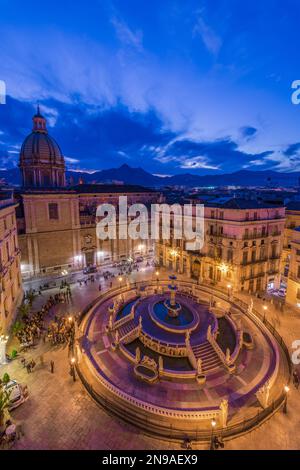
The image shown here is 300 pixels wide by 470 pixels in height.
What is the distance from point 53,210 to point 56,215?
1.01m

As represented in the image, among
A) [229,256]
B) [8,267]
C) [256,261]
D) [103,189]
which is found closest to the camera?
[8,267]

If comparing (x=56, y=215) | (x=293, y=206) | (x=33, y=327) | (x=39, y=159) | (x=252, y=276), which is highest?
(x=39, y=159)

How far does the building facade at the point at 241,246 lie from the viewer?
32281mm

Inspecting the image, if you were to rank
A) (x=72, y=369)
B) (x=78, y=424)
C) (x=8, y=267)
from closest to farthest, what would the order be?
(x=78, y=424) → (x=72, y=369) → (x=8, y=267)

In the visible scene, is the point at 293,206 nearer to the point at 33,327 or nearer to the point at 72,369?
the point at 72,369

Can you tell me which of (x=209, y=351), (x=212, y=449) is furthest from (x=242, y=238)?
(x=212, y=449)

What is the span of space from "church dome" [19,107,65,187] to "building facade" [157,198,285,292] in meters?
34.7

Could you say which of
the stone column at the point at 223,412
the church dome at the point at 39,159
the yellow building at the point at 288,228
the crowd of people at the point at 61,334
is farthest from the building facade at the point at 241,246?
the church dome at the point at 39,159

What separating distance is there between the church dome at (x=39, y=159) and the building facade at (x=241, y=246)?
34.7 m

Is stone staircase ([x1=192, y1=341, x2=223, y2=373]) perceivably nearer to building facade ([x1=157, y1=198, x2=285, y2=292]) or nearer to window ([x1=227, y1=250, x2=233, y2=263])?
building facade ([x1=157, y1=198, x2=285, y2=292])

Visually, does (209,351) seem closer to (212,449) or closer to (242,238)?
(212,449)

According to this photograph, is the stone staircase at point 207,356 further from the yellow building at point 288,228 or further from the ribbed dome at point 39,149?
the ribbed dome at point 39,149

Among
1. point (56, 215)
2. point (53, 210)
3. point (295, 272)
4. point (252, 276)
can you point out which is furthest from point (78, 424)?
point (53, 210)

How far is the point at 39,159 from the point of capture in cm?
4691
